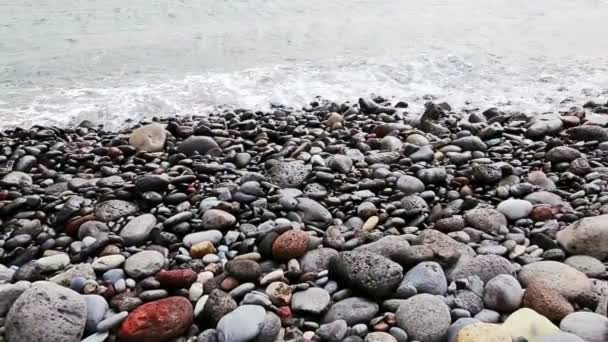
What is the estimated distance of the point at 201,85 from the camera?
24.6 ft

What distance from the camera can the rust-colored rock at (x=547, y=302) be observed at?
2.62 metres

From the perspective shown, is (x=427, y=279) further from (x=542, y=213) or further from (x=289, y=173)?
(x=289, y=173)

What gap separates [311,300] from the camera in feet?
9.27

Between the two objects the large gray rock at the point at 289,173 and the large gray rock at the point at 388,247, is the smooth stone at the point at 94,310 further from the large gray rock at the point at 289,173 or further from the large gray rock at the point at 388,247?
the large gray rock at the point at 289,173

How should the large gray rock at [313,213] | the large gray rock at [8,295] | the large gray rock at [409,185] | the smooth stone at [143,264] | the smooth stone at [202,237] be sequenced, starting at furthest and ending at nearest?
the large gray rock at [409,185] → the large gray rock at [313,213] → the smooth stone at [202,237] → the smooth stone at [143,264] → the large gray rock at [8,295]

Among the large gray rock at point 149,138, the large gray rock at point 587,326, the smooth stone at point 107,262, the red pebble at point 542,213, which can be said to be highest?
the large gray rock at point 587,326

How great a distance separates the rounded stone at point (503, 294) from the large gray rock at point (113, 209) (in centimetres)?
260

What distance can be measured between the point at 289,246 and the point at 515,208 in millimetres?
1716

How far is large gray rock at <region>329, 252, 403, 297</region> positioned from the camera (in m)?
2.82

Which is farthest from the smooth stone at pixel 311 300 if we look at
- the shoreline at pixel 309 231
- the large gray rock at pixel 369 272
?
the large gray rock at pixel 369 272

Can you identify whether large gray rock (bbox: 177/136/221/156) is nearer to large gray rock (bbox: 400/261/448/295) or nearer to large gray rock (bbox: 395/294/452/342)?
large gray rock (bbox: 400/261/448/295)

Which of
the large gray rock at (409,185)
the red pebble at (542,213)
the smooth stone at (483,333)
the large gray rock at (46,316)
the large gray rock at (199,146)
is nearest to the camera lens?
the smooth stone at (483,333)

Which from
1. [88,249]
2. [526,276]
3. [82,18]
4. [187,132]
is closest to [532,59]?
[187,132]

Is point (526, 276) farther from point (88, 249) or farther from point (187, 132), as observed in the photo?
point (187, 132)
